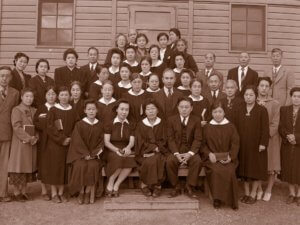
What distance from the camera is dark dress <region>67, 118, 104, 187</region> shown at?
563 cm

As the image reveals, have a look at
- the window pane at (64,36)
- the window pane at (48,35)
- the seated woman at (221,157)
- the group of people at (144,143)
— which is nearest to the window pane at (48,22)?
the window pane at (48,35)

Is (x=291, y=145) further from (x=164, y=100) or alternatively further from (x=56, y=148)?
(x=56, y=148)

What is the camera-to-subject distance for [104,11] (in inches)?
423

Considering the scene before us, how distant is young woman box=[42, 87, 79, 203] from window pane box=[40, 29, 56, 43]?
529 cm

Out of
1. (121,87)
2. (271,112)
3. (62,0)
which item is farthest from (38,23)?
(271,112)

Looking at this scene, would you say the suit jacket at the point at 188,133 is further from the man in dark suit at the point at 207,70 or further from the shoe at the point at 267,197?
the man in dark suit at the point at 207,70

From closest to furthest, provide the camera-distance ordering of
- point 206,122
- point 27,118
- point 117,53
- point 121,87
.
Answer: point 27,118, point 206,122, point 121,87, point 117,53

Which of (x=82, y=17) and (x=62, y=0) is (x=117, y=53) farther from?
(x=62, y=0)

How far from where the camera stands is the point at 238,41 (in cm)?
1133

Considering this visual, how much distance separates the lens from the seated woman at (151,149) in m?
5.66

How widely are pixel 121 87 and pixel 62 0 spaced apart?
5.41 metres

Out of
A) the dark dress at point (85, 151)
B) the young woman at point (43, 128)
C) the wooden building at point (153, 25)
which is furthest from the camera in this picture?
the wooden building at point (153, 25)

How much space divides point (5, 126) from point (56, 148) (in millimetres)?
867

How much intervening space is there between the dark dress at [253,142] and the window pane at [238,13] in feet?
19.6
